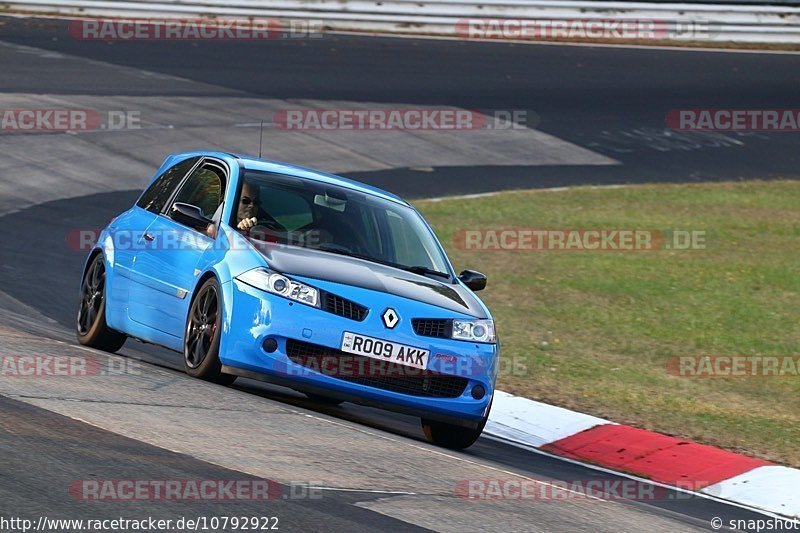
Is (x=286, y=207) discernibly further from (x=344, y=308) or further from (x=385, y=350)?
(x=385, y=350)

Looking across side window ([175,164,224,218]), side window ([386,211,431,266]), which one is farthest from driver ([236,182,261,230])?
side window ([386,211,431,266])

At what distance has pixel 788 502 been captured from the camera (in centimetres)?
845

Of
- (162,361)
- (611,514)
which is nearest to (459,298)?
(611,514)

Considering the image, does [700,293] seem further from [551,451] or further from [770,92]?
[770,92]

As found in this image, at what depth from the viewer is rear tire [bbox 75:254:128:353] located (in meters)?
10.0

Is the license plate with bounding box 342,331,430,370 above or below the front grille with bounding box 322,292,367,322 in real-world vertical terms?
below

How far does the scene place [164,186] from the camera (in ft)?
33.5

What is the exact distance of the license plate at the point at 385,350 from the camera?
8.08 metres

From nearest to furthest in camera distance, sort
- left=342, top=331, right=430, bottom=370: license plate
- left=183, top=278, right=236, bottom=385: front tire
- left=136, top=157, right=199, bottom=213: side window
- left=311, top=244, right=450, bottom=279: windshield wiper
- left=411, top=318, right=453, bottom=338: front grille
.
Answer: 1. left=342, top=331, right=430, bottom=370: license plate
2. left=411, top=318, right=453, bottom=338: front grille
3. left=183, top=278, right=236, bottom=385: front tire
4. left=311, top=244, right=450, bottom=279: windshield wiper
5. left=136, top=157, right=199, bottom=213: side window

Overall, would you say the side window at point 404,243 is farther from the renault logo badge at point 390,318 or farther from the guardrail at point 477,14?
the guardrail at point 477,14

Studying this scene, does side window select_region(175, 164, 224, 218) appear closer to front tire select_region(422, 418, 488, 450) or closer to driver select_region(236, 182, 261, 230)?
driver select_region(236, 182, 261, 230)

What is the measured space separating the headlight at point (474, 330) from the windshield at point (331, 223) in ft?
2.44

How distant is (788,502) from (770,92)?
19984 mm

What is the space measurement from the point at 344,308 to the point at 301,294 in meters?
0.26
